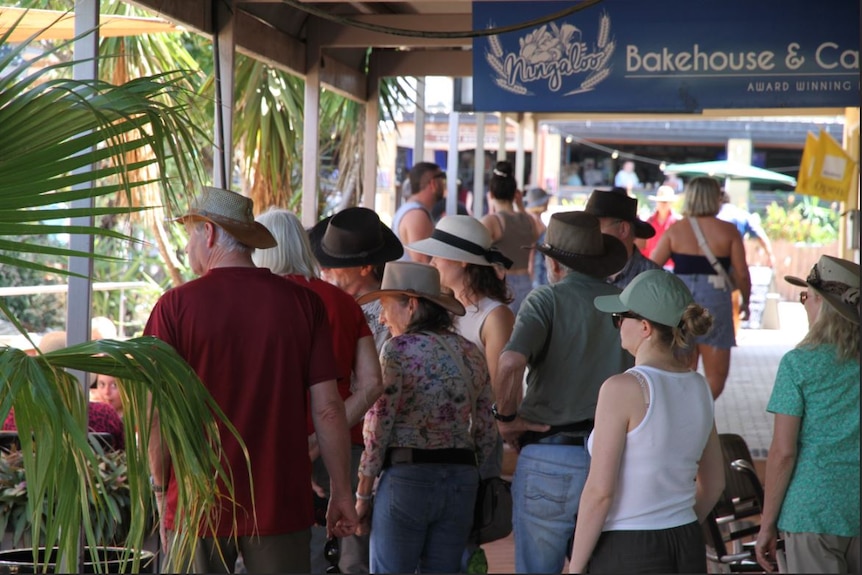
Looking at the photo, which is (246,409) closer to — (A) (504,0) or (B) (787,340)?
(A) (504,0)

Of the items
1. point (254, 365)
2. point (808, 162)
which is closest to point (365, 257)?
point (254, 365)

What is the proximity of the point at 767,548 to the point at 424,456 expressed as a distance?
1.06m

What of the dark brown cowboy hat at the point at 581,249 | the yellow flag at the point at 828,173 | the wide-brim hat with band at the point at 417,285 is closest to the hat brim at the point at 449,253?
the dark brown cowboy hat at the point at 581,249

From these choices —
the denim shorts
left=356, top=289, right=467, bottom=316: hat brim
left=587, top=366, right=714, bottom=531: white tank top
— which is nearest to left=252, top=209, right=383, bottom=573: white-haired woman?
left=356, top=289, right=467, bottom=316: hat brim

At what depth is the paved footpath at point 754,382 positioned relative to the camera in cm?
831

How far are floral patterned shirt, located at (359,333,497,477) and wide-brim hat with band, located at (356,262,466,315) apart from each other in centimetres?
13

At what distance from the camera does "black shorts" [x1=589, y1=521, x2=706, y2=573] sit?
2.77 meters

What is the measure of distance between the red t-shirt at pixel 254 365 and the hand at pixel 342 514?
196 mm

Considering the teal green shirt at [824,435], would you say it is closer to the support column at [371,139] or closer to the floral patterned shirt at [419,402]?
the floral patterned shirt at [419,402]

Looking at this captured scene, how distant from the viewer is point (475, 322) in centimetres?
399

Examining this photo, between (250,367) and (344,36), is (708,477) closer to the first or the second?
(250,367)

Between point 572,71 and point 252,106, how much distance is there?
3.01 m

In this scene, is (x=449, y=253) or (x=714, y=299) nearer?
(x=449, y=253)

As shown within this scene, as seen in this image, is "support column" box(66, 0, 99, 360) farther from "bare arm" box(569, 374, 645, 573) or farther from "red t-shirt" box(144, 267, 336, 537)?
"bare arm" box(569, 374, 645, 573)
